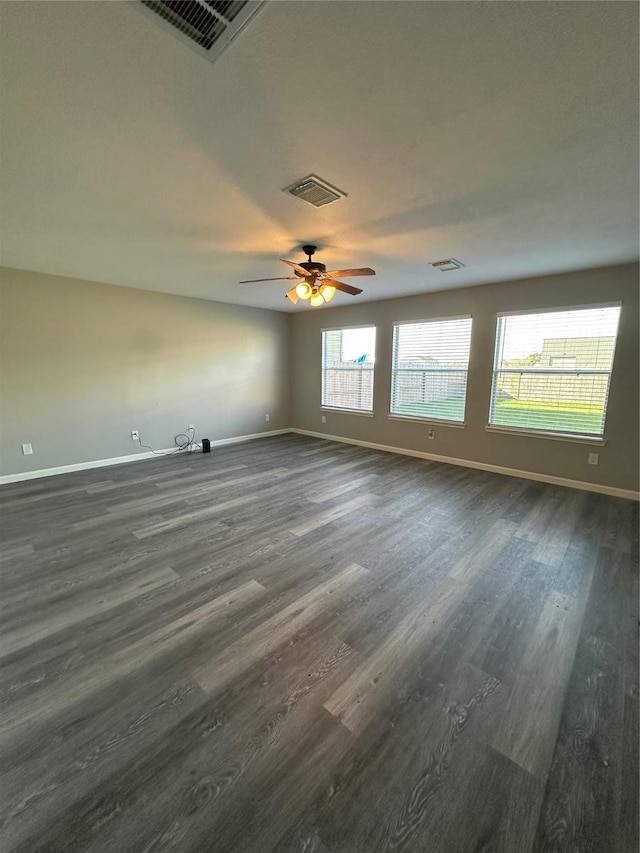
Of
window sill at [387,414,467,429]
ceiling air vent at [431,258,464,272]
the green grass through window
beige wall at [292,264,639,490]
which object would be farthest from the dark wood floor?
ceiling air vent at [431,258,464,272]

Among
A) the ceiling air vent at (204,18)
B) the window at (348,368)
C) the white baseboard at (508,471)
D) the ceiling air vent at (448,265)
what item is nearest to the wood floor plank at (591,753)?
the white baseboard at (508,471)

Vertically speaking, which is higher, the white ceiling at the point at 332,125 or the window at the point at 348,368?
the white ceiling at the point at 332,125

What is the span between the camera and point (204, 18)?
3.63ft

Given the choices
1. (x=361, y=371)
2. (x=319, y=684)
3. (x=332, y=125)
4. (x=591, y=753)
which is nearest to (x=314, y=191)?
(x=332, y=125)

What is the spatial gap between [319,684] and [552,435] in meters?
4.06

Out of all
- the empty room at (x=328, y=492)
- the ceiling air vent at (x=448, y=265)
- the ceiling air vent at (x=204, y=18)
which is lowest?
the empty room at (x=328, y=492)

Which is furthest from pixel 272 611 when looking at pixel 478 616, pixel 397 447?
pixel 397 447

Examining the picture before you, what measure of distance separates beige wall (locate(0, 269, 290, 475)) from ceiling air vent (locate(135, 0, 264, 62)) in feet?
13.7

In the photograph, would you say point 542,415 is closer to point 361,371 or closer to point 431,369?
point 431,369

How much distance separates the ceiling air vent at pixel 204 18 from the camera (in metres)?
1.06

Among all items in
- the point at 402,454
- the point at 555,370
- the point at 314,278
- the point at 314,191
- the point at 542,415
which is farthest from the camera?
the point at 402,454

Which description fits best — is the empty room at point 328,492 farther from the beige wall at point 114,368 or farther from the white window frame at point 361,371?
the white window frame at point 361,371

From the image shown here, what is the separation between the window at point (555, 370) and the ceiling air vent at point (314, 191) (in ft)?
10.5

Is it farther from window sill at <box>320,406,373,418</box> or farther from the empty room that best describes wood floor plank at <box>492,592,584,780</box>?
window sill at <box>320,406,373,418</box>
